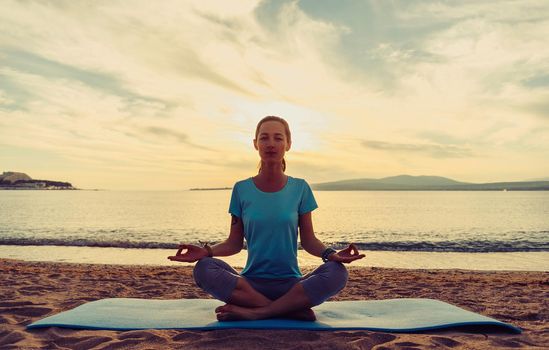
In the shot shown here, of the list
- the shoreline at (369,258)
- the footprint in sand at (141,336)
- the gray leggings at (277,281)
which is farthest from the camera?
the shoreline at (369,258)

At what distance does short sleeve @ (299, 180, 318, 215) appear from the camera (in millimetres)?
4473

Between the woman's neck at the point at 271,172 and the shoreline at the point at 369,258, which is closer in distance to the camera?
the woman's neck at the point at 271,172

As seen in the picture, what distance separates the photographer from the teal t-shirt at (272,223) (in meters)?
4.30

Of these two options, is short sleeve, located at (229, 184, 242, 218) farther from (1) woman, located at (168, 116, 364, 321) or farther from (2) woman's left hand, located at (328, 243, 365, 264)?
(2) woman's left hand, located at (328, 243, 365, 264)

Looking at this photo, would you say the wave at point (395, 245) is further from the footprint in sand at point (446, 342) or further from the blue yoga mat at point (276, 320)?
the footprint in sand at point (446, 342)

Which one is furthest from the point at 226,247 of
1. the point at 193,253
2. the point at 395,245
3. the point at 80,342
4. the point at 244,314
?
the point at 395,245

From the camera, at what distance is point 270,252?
14.2ft

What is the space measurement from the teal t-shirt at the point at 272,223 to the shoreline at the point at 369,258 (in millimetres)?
8493

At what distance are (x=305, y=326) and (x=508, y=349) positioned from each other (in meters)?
1.74

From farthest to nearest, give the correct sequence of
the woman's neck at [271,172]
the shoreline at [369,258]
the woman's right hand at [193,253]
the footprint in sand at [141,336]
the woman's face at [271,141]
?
the shoreline at [369,258], the woman's neck at [271,172], the woman's face at [271,141], the woman's right hand at [193,253], the footprint in sand at [141,336]

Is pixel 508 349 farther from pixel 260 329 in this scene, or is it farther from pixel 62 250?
pixel 62 250

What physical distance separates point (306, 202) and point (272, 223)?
436 mm

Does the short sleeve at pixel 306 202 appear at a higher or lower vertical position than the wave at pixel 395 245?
higher

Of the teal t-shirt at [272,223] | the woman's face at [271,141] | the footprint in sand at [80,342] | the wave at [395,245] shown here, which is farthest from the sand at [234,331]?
the wave at [395,245]
